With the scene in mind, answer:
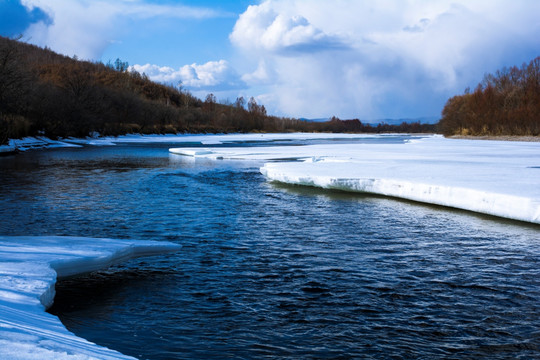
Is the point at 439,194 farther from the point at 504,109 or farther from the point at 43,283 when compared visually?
the point at 504,109

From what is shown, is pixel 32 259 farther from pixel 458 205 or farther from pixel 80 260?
pixel 458 205

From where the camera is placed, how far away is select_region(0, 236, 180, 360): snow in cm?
302

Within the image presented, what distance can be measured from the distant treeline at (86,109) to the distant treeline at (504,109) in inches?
1650

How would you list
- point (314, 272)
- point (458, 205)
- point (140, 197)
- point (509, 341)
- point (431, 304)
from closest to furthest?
point (509, 341) < point (431, 304) < point (314, 272) < point (458, 205) < point (140, 197)

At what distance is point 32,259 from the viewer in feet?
18.1

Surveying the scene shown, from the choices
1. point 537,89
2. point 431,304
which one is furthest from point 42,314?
point 537,89

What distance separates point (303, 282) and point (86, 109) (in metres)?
51.3

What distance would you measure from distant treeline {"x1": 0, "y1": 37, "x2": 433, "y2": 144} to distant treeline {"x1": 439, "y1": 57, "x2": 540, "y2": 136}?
41908mm

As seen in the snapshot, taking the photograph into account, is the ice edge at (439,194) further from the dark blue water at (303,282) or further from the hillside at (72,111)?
the hillside at (72,111)

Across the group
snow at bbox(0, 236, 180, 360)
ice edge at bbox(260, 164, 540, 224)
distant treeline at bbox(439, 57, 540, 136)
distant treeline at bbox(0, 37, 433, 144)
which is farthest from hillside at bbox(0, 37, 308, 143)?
distant treeline at bbox(439, 57, 540, 136)

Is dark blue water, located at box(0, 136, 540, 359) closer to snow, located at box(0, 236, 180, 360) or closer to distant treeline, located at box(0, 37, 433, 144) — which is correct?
snow, located at box(0, 236, 180, 360)

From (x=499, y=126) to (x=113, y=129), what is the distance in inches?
1788

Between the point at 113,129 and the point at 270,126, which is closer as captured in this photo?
the point at 113,129

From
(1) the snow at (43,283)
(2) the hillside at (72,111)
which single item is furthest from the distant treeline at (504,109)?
(1) the snow at (43,283)
